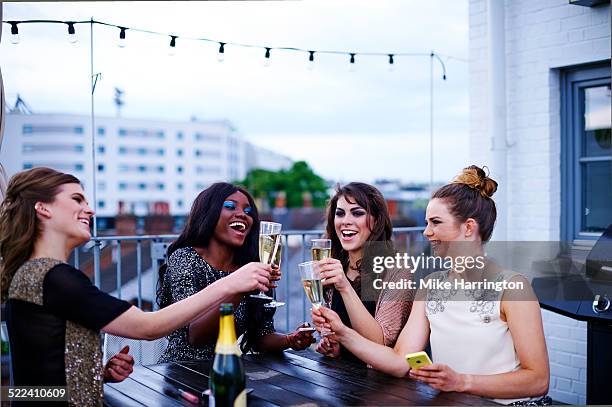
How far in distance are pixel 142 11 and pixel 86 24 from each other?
32 cm

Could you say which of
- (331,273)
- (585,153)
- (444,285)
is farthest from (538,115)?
(331,273)

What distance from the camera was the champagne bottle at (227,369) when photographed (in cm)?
136

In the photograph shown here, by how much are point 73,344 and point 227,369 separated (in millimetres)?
421

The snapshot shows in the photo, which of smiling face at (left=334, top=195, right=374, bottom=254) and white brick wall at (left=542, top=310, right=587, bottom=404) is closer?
smiling face at (left=334, top=195, right=374, bottom=254)

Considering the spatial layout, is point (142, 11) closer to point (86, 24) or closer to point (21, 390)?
point (86, 24)

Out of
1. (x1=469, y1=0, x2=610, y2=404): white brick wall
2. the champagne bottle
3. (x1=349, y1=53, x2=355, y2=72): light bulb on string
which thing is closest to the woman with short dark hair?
the champagne bottle

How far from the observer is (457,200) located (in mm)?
2066

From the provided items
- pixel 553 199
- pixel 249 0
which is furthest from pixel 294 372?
pixel 553 199

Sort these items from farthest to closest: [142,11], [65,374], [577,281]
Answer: [577,281]
[142,11]
[65,374]

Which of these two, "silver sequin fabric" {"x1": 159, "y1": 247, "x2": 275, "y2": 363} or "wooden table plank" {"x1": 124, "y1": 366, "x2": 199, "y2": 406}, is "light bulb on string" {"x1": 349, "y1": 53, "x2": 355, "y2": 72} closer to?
"silver sequin fabric" {"x1": 159, "y1": 247, "x2": 275, "y2": 363}

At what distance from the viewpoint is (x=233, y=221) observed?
2.41 meters

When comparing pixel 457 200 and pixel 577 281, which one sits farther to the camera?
pixel 577 281

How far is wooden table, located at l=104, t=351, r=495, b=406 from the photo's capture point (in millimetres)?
1612

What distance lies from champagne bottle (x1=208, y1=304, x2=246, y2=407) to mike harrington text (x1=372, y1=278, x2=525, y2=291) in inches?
31.9
